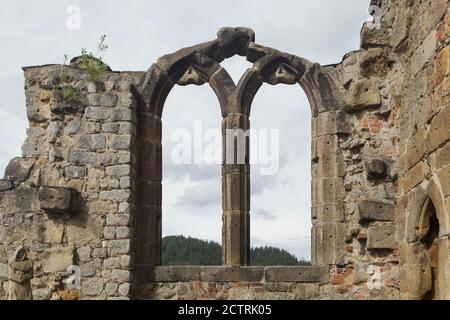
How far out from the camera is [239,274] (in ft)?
23.5

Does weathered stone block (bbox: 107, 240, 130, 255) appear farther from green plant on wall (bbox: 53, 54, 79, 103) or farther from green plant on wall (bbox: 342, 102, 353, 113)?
green plant on wall (bbox: 342, 102, 353, 113)

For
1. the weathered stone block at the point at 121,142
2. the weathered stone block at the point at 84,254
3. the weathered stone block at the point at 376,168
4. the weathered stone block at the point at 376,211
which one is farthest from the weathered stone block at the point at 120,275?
the weathered stone block at the point at 376,168

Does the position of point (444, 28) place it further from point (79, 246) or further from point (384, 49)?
point (79, 246)

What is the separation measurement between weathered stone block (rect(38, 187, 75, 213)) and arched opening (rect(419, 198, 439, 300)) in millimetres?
3716

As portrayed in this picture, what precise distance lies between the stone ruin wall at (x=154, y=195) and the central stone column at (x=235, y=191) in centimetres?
25

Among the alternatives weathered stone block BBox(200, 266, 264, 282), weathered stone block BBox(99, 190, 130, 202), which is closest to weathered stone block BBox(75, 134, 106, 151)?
weathered stone block BBox(99, 190, 130, 202)

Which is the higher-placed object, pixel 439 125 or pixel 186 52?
pixel 186 52

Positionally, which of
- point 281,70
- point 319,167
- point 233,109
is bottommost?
point 319,167

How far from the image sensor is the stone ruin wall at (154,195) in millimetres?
6938

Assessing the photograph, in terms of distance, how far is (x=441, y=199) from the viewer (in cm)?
519

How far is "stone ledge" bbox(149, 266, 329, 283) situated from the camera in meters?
7.10
